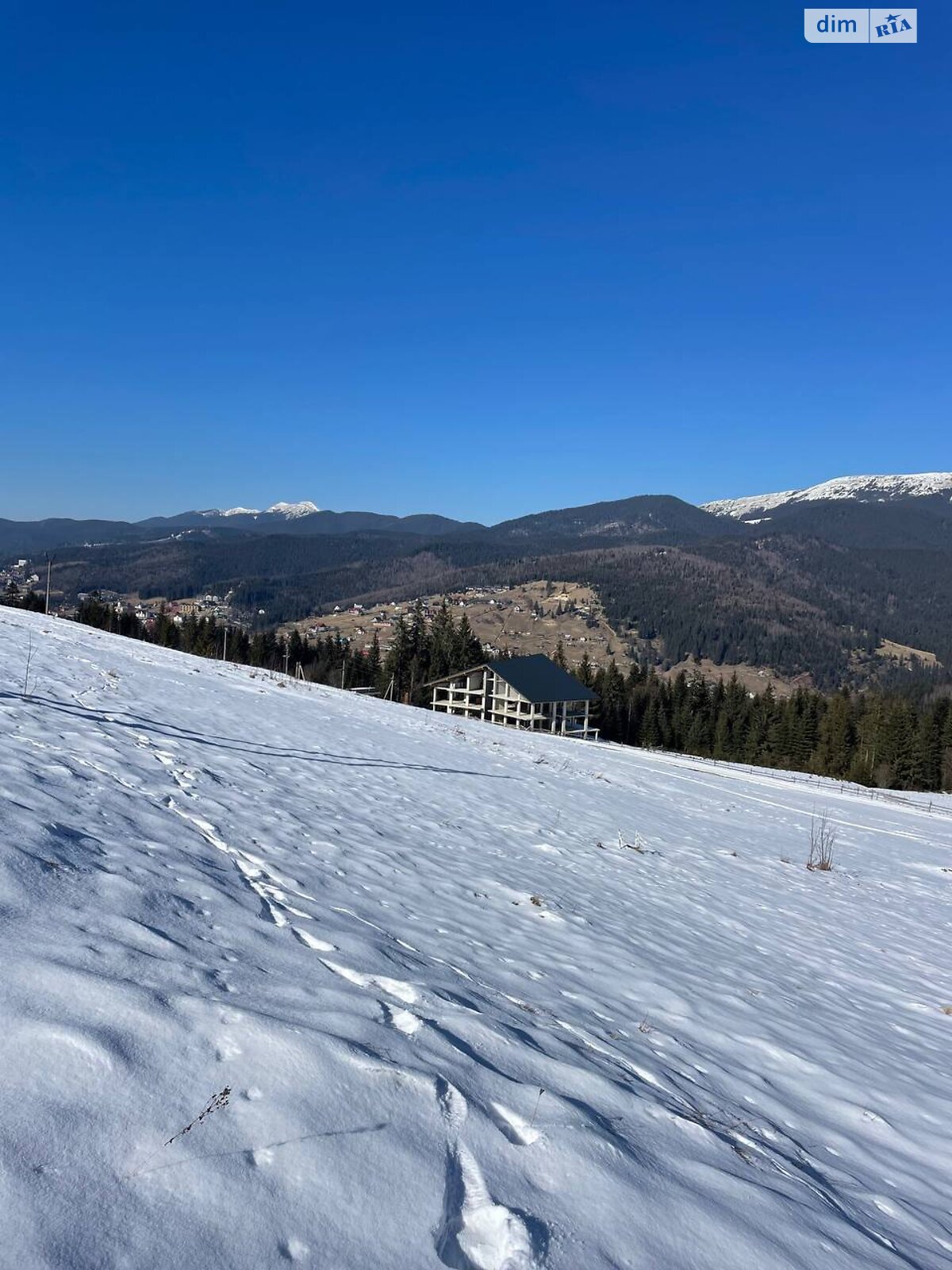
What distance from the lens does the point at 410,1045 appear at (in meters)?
3.12

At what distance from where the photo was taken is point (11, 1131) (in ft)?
6.62

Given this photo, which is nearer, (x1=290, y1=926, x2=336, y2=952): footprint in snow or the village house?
(x1=290, y1=926, x2=336, y2=952): footprint in snow

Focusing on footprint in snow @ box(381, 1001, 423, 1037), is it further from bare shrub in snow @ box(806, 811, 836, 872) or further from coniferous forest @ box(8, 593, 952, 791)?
coniferous forest @ box(8, 593, 952, 791)

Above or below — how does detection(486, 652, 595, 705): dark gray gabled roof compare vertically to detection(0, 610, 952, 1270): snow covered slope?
below

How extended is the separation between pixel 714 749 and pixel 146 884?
76.4 m

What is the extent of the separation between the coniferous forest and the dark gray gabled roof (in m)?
12.5

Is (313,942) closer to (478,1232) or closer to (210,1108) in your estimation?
(210,1108)

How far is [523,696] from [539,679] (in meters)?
3.43

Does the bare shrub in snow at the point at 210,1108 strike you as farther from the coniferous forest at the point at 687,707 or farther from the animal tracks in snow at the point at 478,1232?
the coniferous forest at the point at 687,707

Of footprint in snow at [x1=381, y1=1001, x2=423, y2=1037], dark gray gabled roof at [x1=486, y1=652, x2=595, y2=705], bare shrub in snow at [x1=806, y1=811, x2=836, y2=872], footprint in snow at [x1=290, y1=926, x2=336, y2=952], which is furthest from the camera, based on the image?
dark gray gabled roof at [x1=486, y1=652, x2=595, y2=705]

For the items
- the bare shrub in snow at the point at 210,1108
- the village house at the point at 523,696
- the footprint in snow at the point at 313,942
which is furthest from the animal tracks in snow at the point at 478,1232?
the village house at the point at 523,696

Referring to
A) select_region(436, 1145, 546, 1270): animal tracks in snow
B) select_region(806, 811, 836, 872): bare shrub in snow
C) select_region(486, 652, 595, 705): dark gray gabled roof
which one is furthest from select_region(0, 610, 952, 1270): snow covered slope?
select_region(486, 652, 595, 705): dark gray gabled roof

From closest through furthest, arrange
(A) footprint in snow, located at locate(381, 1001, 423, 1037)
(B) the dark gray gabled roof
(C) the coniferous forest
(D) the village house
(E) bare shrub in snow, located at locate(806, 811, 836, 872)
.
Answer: (A) footprint in snow, located at locate(381, 1001, 423, 1037) → (E) bare shrub in snow, located at locate(806, 811, 836, 872) → (B) the dark gray gabled roof → (D) the village house → (C) the coniferous forest

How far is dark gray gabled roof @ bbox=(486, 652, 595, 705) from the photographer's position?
54.9m
